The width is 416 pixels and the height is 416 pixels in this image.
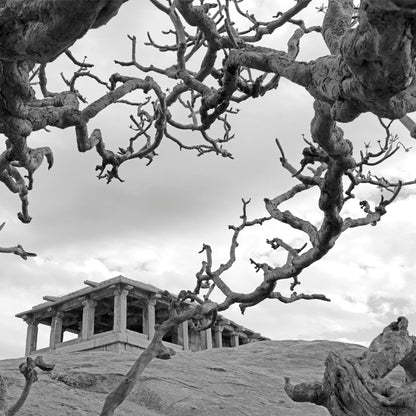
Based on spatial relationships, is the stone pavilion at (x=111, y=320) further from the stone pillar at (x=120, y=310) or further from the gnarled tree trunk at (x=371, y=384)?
the gnarled tree trunk at (x=371, y=384)

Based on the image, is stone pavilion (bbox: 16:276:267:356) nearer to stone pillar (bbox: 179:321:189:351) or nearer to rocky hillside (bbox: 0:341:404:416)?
stone pillar (bbox: 179:321:189:351)

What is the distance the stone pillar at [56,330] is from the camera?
102 feet

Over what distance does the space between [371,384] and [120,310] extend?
24.1 meters

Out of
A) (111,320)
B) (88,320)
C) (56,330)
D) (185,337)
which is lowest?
(185,337)

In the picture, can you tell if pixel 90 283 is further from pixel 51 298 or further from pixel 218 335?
pixel 218 335

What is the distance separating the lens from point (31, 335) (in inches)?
1303

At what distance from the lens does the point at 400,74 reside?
322 centimetres

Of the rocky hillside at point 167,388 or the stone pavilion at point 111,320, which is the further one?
the stone pavilion at point 111,320

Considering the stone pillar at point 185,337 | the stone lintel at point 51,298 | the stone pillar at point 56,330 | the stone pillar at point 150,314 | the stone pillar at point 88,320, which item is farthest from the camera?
the stone pillar at point 185,337

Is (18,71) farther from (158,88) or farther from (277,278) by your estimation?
(277,278)

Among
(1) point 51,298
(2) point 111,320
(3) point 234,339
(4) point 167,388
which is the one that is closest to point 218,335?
(3) point 234,339

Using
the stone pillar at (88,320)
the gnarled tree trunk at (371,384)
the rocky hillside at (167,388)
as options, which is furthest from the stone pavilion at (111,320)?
the gnarled tree trunk at (371,384)

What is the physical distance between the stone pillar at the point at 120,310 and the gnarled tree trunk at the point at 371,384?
23.0 metres

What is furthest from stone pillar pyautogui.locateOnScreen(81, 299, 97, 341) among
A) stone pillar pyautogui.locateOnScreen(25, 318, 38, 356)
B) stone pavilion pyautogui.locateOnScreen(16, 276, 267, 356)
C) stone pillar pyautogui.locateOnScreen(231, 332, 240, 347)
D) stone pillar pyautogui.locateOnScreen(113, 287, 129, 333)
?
stone pillar pyautogui.locateOnScreen(231, 332, 240, 347)
